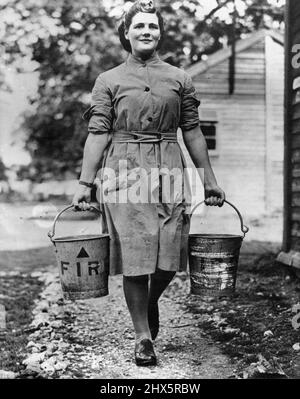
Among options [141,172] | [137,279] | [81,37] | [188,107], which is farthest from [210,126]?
[137,279]

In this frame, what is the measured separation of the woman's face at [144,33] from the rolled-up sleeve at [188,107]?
312mm

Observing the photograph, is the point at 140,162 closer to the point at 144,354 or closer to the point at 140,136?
the point at 140,136

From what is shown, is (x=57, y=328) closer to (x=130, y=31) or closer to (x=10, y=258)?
(x=130, y=31)

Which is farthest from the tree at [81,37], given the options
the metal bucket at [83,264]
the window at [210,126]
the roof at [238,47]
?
the metal bucket at [83,264]

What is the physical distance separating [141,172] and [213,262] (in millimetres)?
743

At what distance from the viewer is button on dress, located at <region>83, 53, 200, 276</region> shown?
3.29 meters

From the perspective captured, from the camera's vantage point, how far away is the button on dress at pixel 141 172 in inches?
129

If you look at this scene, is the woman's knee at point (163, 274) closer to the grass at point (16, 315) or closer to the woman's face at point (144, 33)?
the grass at point (16, 315)

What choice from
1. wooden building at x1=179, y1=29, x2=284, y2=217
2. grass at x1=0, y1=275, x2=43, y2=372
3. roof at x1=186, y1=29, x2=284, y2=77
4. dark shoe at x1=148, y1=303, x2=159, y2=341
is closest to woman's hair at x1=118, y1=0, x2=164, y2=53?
dark shoe at x1=148, y1=303, x2=159, y2=341

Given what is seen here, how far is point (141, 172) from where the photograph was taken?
332cm

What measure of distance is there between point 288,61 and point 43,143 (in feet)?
46.2

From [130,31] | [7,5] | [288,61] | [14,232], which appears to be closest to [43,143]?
[14,232]

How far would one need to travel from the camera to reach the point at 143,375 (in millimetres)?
3152

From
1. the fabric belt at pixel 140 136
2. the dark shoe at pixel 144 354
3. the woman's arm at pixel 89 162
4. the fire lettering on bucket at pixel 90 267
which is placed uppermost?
the fabric belt at pixel 140 136
